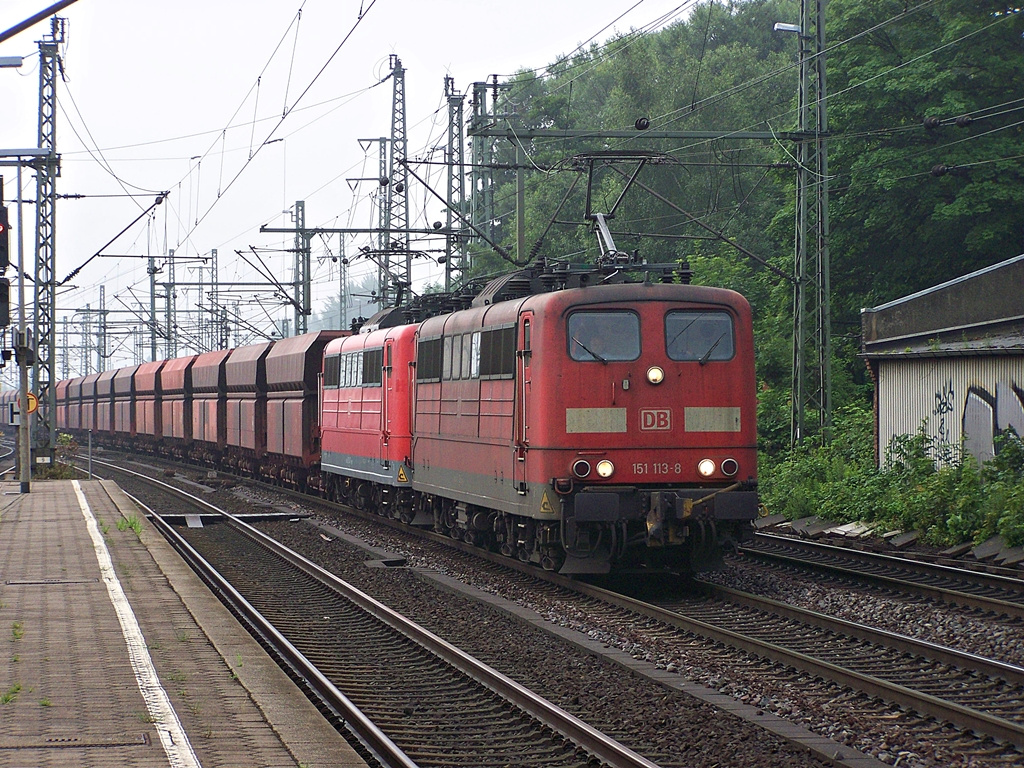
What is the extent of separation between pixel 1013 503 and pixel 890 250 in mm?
21260

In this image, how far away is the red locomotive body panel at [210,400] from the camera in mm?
39969

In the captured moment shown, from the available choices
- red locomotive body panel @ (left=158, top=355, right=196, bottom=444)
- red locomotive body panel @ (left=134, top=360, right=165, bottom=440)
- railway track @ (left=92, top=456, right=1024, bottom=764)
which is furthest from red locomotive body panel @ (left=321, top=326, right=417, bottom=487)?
red locomotive body panel @ (left=134, top=360, right=165, bottom=440)

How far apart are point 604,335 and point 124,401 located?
4751 cm

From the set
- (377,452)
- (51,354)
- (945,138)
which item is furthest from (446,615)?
(945,138)

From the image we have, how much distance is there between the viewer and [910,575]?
594 inches

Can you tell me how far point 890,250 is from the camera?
36781 mm

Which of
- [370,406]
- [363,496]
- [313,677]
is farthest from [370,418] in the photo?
[313,677]

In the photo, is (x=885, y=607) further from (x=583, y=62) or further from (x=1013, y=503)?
(x=583, y=62)

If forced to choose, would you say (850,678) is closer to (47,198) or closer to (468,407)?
(468,407)

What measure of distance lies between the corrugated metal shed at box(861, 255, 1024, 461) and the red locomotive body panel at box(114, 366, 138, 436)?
129ft

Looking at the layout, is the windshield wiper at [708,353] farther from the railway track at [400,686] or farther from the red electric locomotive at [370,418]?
the red electric locomotive at [370,418]

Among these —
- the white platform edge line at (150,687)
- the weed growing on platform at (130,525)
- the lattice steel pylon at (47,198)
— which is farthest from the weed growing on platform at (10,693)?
the lattice steel pylon at (47,198)

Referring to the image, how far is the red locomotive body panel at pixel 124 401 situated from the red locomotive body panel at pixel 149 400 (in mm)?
767

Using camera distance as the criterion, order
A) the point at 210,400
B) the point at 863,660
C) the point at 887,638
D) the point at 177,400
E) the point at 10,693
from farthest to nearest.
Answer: the point at 177,400
the point at 210,400
the point at 887,638
the point at 863,660
the point at 10,693
